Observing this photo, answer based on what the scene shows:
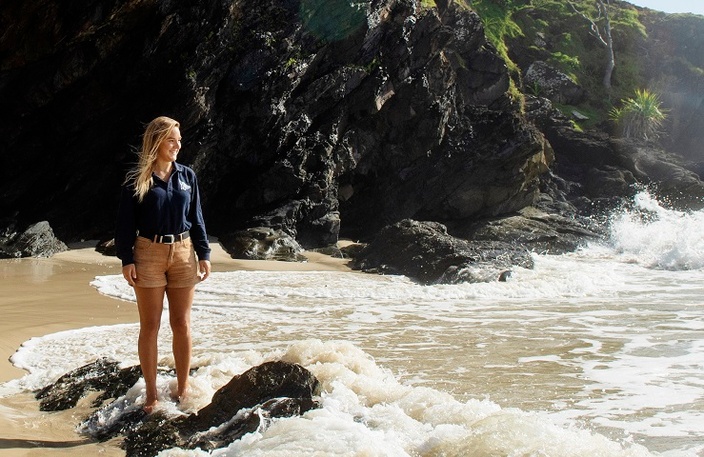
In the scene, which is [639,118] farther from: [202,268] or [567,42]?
[202,268]

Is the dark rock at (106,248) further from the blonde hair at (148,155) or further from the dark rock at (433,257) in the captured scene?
the blonde hair at (148,155)

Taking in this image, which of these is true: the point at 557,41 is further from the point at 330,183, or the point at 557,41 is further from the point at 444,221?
the point at 330,183

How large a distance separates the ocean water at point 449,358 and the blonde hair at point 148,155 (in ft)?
4.78

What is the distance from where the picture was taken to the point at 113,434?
4281 millimetres

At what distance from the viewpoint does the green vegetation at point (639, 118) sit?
3102cm

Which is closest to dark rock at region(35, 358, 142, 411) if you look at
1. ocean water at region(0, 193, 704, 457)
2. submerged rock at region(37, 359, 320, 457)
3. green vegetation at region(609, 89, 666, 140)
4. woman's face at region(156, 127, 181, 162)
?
submerged rock at region(37, 359, 320, 457)

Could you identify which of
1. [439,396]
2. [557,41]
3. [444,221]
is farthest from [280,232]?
[557,41]

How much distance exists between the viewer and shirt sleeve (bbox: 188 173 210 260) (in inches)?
185

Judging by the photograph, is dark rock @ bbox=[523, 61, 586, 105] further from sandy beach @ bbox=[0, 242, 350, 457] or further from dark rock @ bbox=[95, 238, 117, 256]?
dark rock @ bbox=[95, 238, 117, 256]

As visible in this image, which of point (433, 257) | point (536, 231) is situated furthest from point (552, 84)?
point (433, 257)

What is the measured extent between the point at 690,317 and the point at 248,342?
6124mm

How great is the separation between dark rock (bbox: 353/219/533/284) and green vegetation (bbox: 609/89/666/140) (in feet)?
56.7

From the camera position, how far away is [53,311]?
9008mm

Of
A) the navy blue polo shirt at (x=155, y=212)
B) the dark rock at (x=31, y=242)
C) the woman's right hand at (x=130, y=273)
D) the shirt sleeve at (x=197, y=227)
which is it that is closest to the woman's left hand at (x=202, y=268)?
the shirt sleeve at (x=197, y=227)
